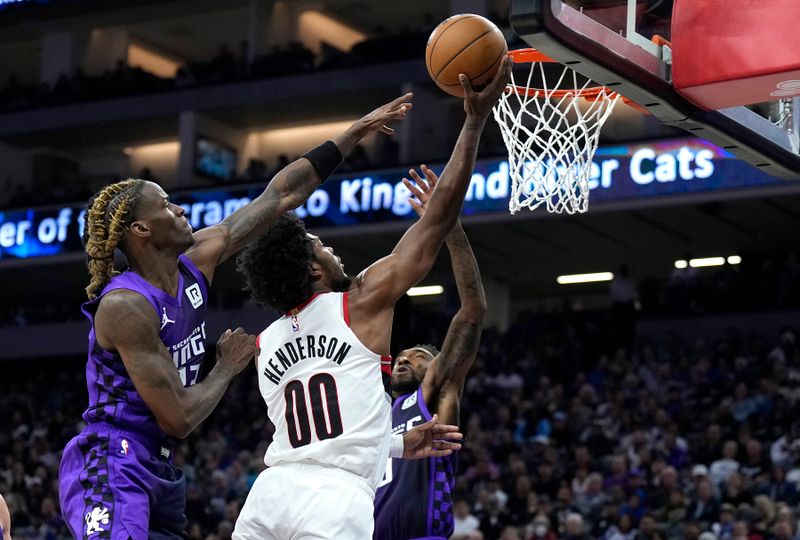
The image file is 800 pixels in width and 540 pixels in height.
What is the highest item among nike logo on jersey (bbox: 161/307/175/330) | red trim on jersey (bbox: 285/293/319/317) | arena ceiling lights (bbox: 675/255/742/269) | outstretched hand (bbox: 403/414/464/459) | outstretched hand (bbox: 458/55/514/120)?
arena ceiling lights (bbox: 675/255/742/269)

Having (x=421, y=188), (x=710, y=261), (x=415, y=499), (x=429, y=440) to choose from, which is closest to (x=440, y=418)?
(x=415, y=499)

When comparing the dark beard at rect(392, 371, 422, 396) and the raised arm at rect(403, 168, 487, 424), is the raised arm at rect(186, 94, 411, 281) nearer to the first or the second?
the raised arm at rect(403, 168, 487, 424)

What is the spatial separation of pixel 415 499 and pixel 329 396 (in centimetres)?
143

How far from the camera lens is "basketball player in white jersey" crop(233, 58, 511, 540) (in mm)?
3885

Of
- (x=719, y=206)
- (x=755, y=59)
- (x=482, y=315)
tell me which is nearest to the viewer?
(x=755, y=59)

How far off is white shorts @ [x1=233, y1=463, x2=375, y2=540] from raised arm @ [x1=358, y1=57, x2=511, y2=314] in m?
0.58

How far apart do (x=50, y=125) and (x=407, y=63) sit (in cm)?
779

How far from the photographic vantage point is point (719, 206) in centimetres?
1678

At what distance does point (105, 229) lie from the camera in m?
3.92

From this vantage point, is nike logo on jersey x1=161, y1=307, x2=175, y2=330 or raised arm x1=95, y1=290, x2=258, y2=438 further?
nike logo on jersey x1=161, y1=307, x2=175, y2=330

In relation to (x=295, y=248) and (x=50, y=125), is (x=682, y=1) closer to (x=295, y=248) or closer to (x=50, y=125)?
(x=295, y=248)

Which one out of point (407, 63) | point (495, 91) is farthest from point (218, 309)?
point (495, 91)

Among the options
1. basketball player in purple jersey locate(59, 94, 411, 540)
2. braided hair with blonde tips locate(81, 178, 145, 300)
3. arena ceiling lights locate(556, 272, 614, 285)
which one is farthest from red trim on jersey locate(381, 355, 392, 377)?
arena ceiling lights locate(556, 272, 614, 285)

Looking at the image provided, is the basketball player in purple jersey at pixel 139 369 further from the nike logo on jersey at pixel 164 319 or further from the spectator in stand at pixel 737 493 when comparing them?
the spectator in stand at pixel 737 493
